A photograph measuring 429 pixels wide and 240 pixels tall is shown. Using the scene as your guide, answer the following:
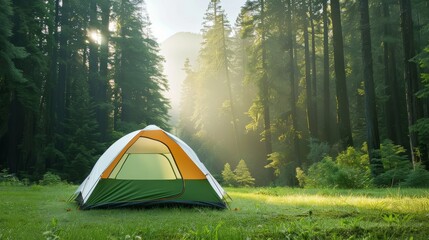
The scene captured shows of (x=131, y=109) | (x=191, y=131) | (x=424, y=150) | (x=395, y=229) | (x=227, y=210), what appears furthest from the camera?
(x=191, y=131)

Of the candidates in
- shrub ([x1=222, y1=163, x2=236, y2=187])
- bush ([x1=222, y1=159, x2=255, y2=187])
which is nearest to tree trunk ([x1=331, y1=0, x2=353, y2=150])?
bush ([x1=222, y1=159, x2=255, y2=187])

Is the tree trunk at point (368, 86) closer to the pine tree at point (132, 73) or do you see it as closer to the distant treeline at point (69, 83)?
the distant treeline at point (69, 83)

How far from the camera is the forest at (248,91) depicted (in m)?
16.7

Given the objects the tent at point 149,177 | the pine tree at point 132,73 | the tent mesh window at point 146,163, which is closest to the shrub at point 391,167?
the tent at point 149,177

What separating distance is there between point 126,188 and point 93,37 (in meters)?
23.5

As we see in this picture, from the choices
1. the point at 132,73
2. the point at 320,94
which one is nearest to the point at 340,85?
the point at 320,94

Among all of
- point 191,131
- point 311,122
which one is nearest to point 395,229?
point 311,122

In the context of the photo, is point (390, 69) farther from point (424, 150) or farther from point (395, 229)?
point (395, 229)

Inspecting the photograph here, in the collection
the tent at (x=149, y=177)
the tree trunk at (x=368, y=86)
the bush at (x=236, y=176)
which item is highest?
the tree trunk at (x=368, y=86)

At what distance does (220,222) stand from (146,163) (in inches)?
186

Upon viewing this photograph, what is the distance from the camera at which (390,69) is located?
23.8 m

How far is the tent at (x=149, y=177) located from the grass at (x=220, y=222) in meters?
0.41

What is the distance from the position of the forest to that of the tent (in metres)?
6.77

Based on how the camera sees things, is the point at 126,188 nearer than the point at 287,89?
Yes
